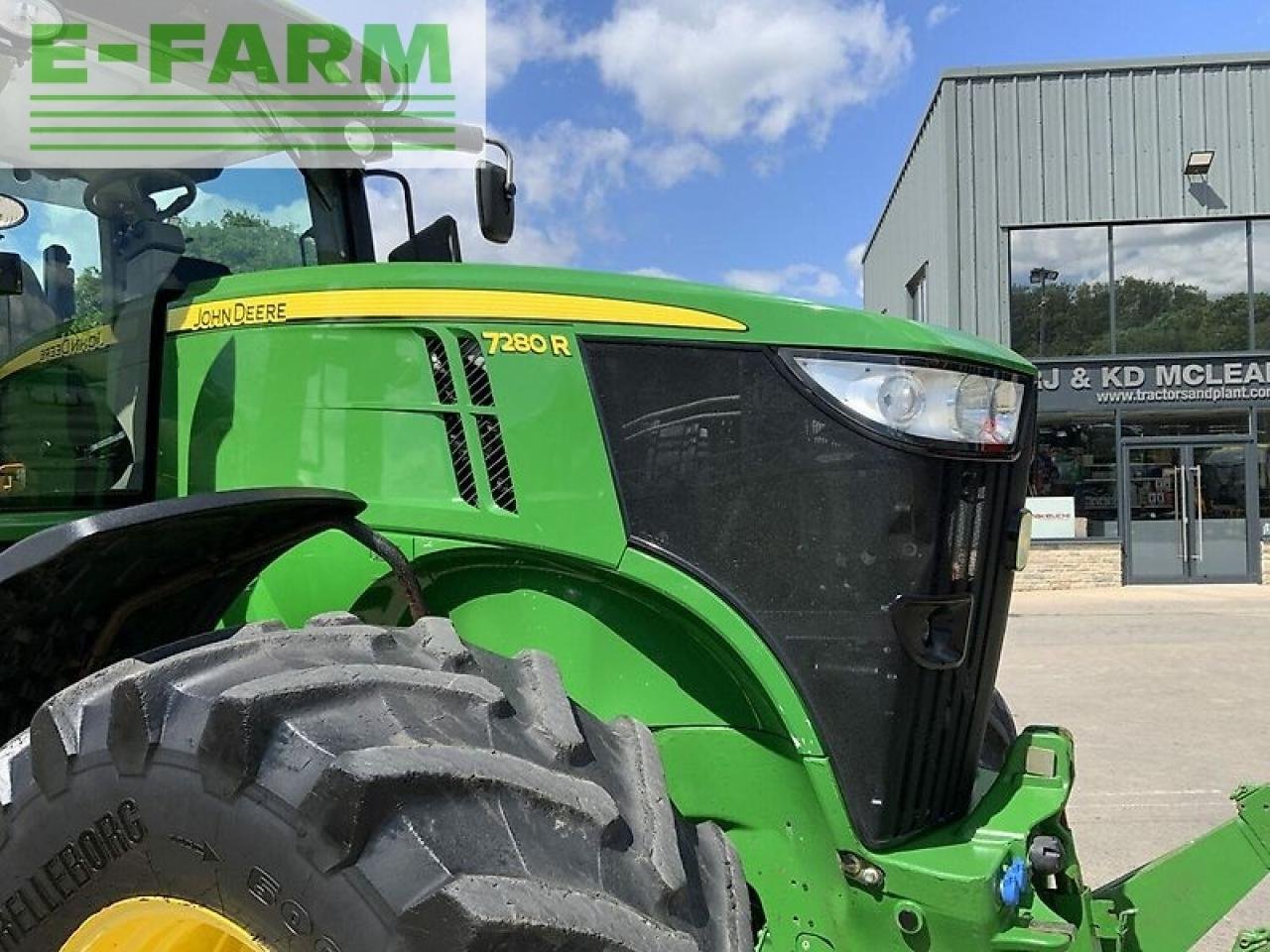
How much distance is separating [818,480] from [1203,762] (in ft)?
16.5

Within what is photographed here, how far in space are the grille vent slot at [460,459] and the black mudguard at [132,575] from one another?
214mm

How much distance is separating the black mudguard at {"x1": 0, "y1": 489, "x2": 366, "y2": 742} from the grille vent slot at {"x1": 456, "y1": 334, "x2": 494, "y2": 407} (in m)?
0.32

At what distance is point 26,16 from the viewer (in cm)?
230

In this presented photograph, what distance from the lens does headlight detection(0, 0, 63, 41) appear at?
227cm

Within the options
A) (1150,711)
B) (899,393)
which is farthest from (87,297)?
(1150,711)

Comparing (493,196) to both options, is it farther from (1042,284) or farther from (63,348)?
(1042,284)

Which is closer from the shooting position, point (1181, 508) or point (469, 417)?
point (469, 417)

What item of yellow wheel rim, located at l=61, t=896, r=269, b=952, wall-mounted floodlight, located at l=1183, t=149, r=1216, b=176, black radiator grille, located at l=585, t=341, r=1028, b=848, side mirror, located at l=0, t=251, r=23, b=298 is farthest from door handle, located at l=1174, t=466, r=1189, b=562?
yellow wheel rim, located at l=61, t=896, r=269, b=952

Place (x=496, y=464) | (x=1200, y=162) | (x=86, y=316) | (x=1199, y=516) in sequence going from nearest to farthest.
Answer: (x=496, y=464), (x=86, y=316), (x=1200, y=162), (x=1199, y=516)

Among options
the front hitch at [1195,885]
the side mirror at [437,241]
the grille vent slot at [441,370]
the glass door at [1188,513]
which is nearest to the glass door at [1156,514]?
the glass door at [1188,513]

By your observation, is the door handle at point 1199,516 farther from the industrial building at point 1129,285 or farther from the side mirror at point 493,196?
the side mirror at point 493,196

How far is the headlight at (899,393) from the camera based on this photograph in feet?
6.40

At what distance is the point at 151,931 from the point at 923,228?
1737cm

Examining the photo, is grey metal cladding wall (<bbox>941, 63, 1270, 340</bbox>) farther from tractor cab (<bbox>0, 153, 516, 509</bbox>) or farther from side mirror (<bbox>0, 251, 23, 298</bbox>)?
side mirror (<bbox>0, 251, 23, 298</bbox>)
